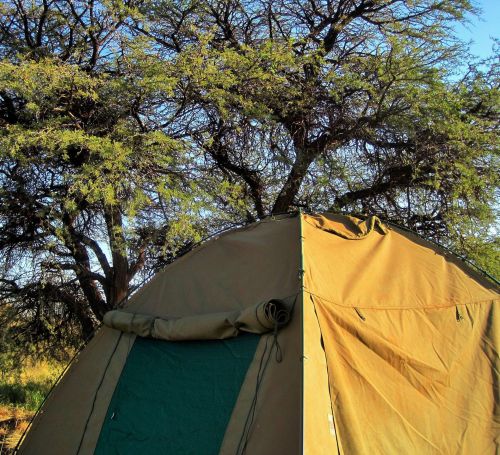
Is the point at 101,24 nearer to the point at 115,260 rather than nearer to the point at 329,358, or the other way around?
the point at 115,260

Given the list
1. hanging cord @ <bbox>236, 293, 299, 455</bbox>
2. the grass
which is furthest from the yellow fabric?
the grass

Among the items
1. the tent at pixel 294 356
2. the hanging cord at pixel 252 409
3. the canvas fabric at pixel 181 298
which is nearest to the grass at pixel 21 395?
the canvas fabric at pixel 181 298

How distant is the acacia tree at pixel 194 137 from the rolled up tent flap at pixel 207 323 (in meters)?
1.88

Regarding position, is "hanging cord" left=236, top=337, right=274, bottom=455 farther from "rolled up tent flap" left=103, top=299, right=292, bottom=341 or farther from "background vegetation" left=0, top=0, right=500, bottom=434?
"background vegetation" left=0, top=0, right=500, bottom=434

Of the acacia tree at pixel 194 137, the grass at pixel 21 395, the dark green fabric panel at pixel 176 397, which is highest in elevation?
the acacia tree at pixel 194 137

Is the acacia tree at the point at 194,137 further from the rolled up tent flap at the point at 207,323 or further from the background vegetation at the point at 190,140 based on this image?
the rolled up tent flap at the point at 207,323

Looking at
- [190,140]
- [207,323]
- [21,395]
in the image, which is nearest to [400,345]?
[207,323]

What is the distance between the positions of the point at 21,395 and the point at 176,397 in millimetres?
6009

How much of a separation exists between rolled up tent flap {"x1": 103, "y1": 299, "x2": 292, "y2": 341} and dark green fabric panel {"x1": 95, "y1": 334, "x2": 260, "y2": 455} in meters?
0.08

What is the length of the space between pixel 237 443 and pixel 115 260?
16.4 feet

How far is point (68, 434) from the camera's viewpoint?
172 inches

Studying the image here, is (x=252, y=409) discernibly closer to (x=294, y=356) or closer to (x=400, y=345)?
(x=294, y=356)

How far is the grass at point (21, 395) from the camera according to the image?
21.8 ft

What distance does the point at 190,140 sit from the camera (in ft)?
23.6
